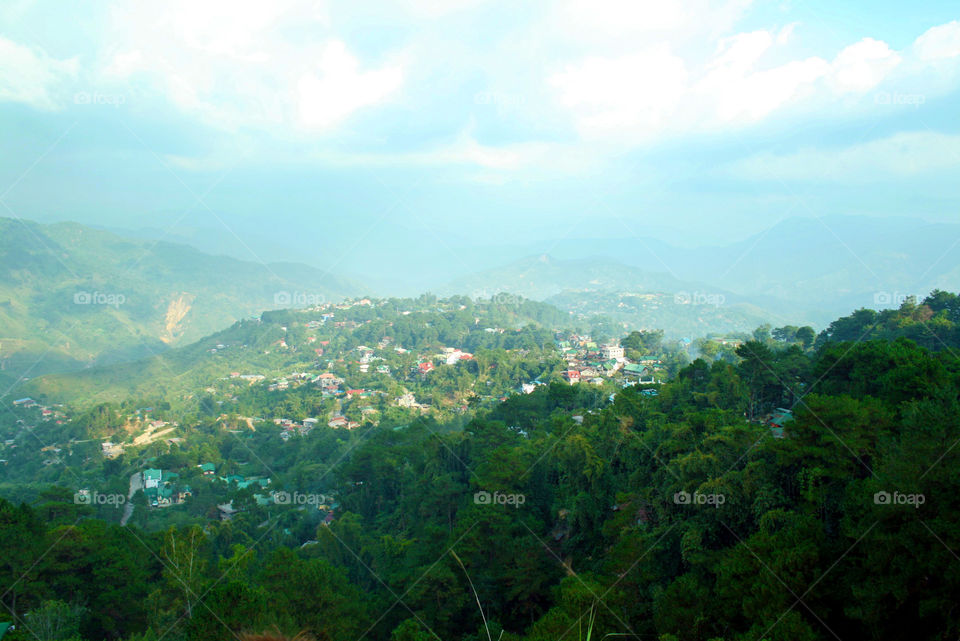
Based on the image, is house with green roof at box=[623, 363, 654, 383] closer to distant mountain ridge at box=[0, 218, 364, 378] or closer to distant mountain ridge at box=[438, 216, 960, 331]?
distant mountain ridge at box=[0, 218, 364, 378]

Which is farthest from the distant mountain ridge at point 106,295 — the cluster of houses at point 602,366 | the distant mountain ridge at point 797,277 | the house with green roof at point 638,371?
the distant mountain ridge at point 797,277

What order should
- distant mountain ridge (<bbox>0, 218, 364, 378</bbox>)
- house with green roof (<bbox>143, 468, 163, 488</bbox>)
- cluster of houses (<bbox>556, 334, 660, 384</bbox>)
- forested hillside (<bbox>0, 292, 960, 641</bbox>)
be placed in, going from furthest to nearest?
distant mountain ridge (<bbox>0, 218, 364, 378</bbox>), cluster of houses (<bbox>556, 334, 660, 384</bbox>), house with green roof (<bbox>143, 468, 163, 488</bbox>), forested hillside (<bbox>0, 292, 960, 641</bbox>)

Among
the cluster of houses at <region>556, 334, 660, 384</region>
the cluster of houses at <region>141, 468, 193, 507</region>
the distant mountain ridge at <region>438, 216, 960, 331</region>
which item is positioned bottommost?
the cluster of houses at <region>141, 468, 193, 507</region>

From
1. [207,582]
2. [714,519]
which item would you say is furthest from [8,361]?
[714,519]

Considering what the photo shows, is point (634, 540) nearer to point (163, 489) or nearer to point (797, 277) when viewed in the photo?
point (163, 489)

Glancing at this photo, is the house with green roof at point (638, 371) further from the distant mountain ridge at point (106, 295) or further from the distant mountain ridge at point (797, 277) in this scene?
the distant mountain ridge at point (797, 277)

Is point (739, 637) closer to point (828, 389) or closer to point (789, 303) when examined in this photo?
point (828, 389)

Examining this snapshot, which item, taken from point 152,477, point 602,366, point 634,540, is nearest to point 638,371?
point 602,366

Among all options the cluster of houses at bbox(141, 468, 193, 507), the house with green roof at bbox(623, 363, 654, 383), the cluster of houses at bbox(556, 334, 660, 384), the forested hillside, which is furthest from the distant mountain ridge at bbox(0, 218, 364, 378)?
the forested hillside
